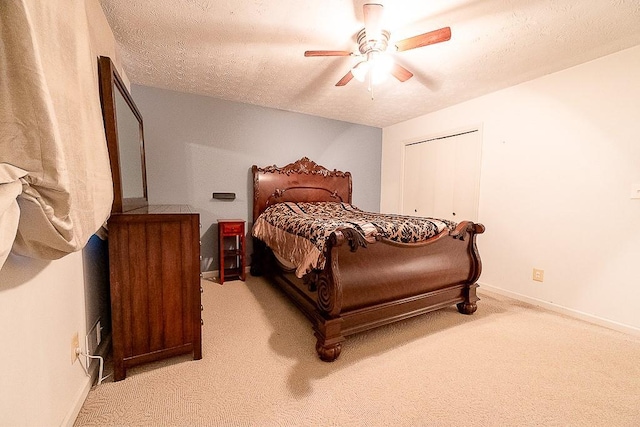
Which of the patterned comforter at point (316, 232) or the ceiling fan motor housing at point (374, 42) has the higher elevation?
the ceiling fan motor housing at point (374, 42)

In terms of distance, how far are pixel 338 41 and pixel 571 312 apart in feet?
10.4

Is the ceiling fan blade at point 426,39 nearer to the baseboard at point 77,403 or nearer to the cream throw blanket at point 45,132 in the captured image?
the cream throw blanket at point 45,132

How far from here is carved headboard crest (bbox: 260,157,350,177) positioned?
3.50 meters

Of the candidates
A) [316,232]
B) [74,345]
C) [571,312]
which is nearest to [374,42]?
[316,232]

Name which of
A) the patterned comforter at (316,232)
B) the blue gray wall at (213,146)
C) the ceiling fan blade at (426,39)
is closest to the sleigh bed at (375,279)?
the patterned comforter at (316,232)

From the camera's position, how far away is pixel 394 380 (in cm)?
145

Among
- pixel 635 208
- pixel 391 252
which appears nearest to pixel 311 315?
pixel 391 252

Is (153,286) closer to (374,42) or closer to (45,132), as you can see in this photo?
(45,132)

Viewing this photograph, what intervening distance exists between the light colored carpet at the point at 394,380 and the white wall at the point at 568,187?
44cm

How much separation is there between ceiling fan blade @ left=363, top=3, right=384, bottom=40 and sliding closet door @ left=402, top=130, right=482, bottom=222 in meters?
1.99

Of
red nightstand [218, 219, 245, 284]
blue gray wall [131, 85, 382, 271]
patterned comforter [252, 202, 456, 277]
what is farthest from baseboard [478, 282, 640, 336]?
red nightstand [218, 219, 245, 284]

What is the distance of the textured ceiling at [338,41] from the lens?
1644 mm

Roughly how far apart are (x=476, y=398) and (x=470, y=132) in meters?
2.86

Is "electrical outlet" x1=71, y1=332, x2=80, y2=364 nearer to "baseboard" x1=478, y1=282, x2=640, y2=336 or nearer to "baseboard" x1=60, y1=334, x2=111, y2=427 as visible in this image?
"baseboard" x1=60, y1=334, x2=111, y2=427
